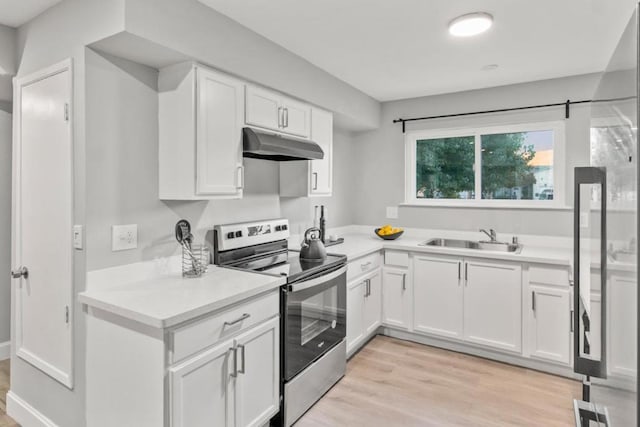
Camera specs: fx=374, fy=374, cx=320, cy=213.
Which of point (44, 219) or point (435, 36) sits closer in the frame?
point (44, 219)

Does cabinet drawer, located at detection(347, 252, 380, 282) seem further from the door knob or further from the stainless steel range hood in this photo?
the door knob

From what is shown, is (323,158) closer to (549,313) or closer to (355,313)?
(355,313)

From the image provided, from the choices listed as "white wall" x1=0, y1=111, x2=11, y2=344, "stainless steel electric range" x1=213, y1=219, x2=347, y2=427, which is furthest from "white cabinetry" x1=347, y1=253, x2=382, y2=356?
"white wall" x1=0, y1=111, x2=11, y2=344

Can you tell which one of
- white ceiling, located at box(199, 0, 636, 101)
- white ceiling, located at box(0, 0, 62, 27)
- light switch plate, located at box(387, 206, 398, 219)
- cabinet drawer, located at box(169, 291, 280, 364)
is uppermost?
white ceiling, located at box(199, 0, 636, 101)

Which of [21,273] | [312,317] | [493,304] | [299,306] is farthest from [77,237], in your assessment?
[493,304]

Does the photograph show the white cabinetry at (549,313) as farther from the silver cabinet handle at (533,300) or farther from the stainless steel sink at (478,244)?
the stainless steel sink at (478,244)

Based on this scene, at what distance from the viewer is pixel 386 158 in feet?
13.6

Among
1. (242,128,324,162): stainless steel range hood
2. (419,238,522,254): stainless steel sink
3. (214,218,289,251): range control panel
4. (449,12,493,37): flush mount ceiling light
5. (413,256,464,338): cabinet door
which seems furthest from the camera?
(419,238,522,254): stainless steel sink

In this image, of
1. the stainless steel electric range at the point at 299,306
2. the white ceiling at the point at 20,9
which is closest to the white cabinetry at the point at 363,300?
the stainless steel electric range at the point at 299,306

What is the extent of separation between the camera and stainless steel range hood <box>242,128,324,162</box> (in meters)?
2.26

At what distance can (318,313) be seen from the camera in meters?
2.46

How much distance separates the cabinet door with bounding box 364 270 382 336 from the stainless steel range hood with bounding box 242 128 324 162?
1.27 m

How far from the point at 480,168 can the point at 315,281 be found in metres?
2.28

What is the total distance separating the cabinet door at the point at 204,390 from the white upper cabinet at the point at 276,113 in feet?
4.49
